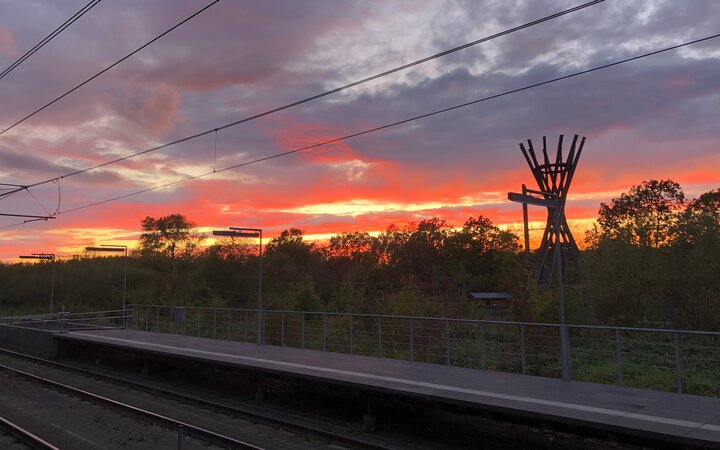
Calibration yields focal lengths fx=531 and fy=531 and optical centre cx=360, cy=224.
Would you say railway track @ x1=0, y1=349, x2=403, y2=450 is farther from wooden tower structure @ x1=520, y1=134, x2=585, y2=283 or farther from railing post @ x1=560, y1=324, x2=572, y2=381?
wooden tower structure @ x1=520, y1=134, x2=585, y2=283

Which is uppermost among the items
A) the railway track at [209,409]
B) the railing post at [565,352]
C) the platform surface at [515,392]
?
the railing post at [565,352]

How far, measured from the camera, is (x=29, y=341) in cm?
2692

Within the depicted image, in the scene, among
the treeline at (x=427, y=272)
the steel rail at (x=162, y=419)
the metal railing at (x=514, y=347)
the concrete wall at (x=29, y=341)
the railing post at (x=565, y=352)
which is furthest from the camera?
the treeline at (x=427, y=272)

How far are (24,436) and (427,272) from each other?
170 ft

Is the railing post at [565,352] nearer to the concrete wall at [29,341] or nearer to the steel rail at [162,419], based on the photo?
the steel rail at [162,419]

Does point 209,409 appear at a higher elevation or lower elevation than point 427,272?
lower

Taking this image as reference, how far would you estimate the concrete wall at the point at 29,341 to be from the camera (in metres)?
24.7

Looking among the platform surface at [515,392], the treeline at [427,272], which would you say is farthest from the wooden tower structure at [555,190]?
the platform surface at [515,392]

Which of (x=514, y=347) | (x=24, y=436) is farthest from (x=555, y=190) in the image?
(x=24, y=436)

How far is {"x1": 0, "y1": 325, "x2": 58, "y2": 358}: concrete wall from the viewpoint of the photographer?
24672 mm

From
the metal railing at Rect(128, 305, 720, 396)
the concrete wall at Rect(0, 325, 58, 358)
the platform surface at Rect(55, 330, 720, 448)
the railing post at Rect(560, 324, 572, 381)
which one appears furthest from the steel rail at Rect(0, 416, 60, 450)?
the concrete wall at Rect(0, 325, 58, 358)

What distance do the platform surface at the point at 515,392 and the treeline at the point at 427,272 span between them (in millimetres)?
13190

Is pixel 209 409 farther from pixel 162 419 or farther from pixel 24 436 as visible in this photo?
pixel 24 436

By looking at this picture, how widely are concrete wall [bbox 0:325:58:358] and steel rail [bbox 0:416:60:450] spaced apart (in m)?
13.9
